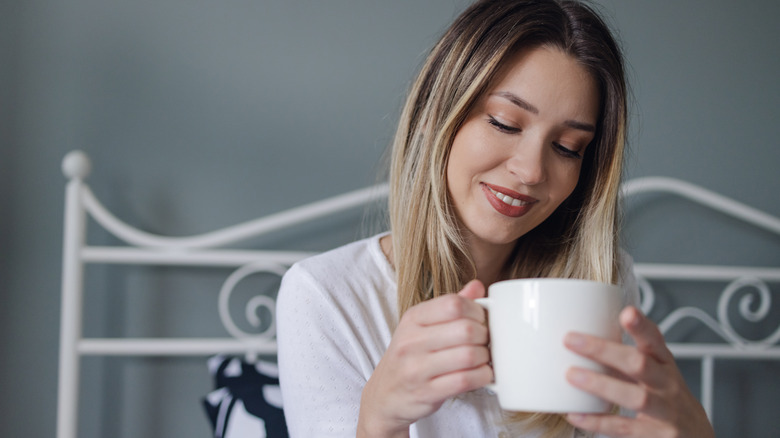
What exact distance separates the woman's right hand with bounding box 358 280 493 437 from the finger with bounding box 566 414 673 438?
0.08 metres

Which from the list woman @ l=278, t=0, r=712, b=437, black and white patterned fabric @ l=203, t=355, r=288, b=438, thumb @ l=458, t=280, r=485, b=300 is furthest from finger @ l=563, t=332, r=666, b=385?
black and white patterned fabric @ l=203, t=355, r=288, b=438

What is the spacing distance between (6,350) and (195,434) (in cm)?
42

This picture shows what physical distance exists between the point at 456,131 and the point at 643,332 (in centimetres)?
42

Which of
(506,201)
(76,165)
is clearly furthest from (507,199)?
(76,165)

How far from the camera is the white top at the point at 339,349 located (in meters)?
0.83

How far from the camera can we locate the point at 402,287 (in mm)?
891

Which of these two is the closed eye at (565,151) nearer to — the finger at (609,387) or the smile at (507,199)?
the smile at (507,199)

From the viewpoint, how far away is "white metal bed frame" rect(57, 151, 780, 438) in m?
1.29

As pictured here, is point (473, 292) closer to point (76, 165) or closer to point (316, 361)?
point (316, 361)

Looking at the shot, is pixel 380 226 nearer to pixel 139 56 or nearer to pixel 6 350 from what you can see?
pixel 139 56

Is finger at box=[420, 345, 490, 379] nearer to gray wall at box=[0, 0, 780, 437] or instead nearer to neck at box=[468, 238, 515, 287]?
neck at box=[468, 238, 515, 287]

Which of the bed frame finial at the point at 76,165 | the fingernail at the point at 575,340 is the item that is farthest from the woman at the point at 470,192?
the bed frame finial at the point at 76,165

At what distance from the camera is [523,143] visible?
2.68 ft

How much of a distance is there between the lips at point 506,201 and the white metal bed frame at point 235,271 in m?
0.51
